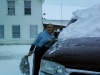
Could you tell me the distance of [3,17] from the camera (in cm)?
3130

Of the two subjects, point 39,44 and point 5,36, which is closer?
point 39,44

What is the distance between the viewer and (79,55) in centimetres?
327

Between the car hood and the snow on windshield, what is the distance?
588mm

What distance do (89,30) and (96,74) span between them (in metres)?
1.52

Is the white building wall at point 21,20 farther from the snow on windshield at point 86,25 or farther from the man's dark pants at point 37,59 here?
the snow on windshield at point 86,25

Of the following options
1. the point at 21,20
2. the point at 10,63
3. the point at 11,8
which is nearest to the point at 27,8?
the point at 21,20

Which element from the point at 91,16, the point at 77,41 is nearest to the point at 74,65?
the point at 77,41

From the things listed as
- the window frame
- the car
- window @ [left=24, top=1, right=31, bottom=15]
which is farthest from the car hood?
the window frame

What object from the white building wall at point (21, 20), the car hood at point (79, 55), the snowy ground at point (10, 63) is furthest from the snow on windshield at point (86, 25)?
the white building wall at point (21, 20)

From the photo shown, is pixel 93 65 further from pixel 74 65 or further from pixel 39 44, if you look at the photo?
pixel 39 44

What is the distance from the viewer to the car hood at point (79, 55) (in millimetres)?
3129

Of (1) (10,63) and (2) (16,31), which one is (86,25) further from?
(2) (16,31)

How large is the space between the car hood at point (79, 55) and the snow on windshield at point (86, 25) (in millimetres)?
→ 588

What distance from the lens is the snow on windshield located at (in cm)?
442
